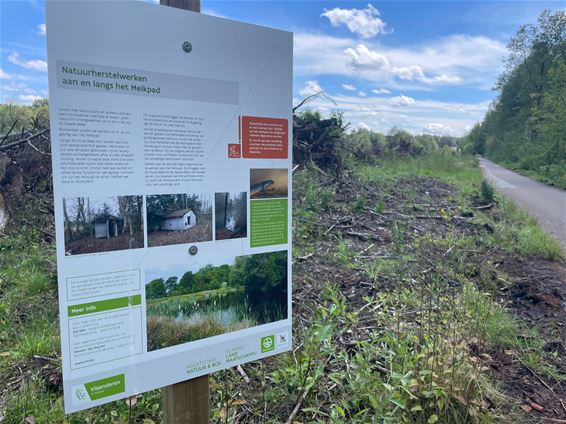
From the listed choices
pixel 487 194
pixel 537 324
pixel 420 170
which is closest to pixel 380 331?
pixel 537 324

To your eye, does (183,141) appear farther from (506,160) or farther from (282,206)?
(506,160)

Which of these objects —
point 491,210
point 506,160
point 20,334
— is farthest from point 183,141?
point 506,160

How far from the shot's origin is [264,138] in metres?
2.02

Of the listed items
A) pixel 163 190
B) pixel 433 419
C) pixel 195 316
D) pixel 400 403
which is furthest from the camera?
pixel 433 419

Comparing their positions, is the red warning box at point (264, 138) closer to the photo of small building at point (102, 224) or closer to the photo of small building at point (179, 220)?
the photo of small building at point (179, 220)

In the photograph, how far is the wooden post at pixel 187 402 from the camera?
6.17 ft

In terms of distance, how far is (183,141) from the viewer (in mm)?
1756

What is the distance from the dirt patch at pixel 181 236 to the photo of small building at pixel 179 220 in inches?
0.8

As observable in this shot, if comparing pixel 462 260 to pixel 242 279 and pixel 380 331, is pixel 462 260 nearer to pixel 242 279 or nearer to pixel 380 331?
pixel 380 331

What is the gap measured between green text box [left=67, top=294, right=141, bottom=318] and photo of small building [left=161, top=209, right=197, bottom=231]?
0.31 meters

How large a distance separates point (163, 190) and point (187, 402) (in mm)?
994

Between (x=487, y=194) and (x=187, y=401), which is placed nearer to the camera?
(x=187, y=401)

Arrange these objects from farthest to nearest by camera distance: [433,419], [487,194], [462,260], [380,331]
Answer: [487,194] → [462,260] → [380,331] → [433,419]

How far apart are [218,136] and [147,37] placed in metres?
0.48
